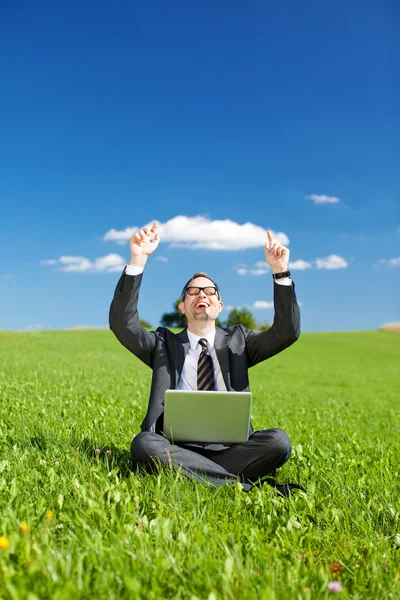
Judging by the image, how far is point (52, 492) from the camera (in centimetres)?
472

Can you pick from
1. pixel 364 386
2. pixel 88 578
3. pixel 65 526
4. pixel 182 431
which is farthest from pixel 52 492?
pixel 364 386

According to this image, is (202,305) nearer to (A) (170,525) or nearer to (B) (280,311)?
(B) (280,311)

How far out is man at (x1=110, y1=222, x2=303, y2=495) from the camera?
18.7 feet

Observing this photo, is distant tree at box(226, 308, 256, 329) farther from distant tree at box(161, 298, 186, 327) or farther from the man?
the man

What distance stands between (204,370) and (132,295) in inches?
43.1

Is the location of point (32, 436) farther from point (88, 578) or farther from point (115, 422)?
point (88, 578)

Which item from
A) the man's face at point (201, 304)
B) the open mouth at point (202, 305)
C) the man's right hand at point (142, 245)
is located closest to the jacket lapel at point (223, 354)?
the man's face at point (201, 304)

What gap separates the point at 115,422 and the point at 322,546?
14.7 feet

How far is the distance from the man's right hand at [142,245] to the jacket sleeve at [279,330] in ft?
4.36

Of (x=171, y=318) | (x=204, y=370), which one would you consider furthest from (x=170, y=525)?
(x=171, y=318)

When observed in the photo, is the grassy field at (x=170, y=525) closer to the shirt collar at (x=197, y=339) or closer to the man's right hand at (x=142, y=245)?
the shirt collar at (x=197, y=339)

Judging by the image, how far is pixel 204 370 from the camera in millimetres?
5973

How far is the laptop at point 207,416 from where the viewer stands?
17.3 feet

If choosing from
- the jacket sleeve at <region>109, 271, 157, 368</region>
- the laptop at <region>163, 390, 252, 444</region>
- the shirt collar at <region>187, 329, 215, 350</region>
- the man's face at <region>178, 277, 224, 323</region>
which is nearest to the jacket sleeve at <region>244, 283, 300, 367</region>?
the shirt collar at <region>187, 329, 215, 350</region>
